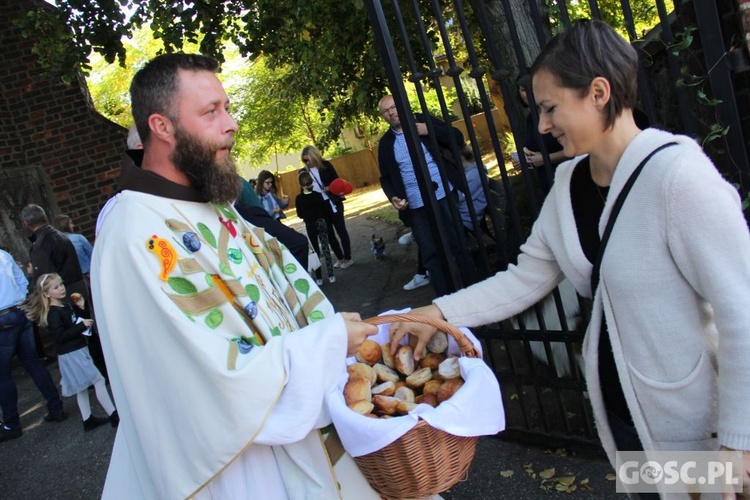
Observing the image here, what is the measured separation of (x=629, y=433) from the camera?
183cm

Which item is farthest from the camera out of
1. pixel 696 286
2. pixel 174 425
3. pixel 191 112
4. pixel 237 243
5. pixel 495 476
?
Answer: pixel 495 476

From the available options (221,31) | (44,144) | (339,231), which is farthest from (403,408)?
(44,144)

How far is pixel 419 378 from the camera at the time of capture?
82.3 inches

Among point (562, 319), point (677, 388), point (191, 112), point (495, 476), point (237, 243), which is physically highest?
point (191, 112)

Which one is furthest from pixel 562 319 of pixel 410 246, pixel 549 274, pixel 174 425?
pixel 410 246

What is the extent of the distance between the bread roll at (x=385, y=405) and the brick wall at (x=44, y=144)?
A: 8501 millimetres

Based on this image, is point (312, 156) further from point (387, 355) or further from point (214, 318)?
point (214, 318)

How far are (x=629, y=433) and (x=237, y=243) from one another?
139 cm

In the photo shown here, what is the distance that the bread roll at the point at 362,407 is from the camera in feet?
6.17

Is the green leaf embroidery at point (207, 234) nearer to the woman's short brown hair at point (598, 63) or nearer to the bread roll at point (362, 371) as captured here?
the bread roll at point (362, 371)

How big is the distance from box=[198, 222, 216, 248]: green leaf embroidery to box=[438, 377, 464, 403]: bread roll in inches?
34.3

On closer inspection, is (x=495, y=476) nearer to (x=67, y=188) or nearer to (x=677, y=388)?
(x=677, y=388)

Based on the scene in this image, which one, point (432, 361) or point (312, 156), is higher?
point (312, 156)

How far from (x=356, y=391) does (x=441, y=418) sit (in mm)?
327
